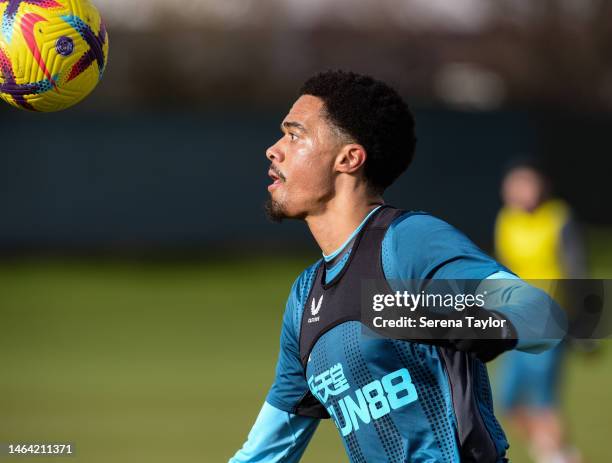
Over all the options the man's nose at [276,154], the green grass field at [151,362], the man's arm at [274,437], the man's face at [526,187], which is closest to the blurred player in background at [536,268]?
the man's face at [526,187]

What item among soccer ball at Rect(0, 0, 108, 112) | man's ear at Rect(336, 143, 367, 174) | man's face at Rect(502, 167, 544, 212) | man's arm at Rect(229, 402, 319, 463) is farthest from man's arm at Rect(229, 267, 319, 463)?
man's face at Rect(502, 167, 544, 212)

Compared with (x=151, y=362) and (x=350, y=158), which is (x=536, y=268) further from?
(x=151, y=362)

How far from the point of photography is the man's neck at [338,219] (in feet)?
13.6

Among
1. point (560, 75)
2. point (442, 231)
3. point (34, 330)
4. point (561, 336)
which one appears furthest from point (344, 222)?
point (560, 75)

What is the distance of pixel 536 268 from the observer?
920cm

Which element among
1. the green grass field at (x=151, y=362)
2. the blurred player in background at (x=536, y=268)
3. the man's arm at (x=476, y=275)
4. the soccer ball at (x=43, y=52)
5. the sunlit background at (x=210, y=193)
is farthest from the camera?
the sunlit background at (x=210, y=193)

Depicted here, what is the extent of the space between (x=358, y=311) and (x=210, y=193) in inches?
757

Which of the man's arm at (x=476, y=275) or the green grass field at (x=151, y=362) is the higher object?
the green grass field at (x=151, y=362)

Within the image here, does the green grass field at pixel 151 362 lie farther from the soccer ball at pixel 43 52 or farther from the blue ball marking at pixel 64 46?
the blue ball marking at pixel 64 46

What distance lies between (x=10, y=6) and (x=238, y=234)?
60.9 feet

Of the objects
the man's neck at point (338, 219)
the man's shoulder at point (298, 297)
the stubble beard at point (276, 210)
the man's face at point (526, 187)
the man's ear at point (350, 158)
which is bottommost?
the man's shoulder at point (298, 297)

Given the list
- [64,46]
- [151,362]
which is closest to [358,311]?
[64,46]

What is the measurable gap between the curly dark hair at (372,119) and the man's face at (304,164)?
0.20 feet

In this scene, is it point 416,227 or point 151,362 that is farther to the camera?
point 151,362
